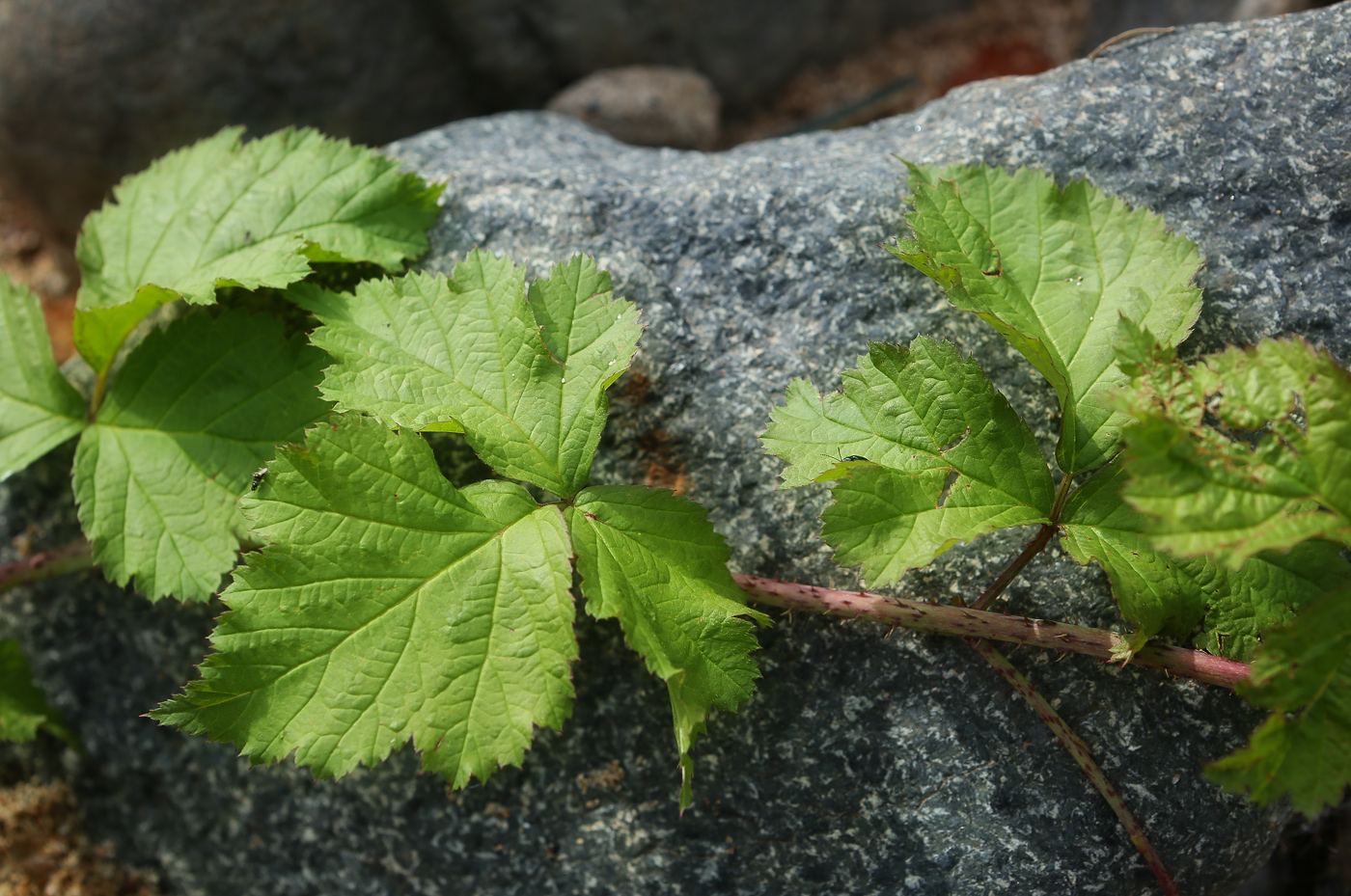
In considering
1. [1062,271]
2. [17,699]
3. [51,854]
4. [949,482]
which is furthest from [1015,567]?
[51,854]

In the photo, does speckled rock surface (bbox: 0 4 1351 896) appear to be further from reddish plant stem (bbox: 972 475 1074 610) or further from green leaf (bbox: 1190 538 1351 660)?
green leaf (bbox: 1190 538 1351 660)

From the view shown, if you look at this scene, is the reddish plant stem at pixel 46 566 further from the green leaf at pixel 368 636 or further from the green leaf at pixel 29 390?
the green leaf at pixel 368 636

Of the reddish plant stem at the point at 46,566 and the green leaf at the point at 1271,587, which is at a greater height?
the green leaf at the point at 1271,587

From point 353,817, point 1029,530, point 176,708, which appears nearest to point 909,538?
point 1029,530

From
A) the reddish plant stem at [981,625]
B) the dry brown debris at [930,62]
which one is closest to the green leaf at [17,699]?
the reddish plant stem at [981,625]

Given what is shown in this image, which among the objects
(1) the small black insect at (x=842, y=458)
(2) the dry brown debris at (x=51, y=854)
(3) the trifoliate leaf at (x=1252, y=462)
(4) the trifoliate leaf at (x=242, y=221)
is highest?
(4) the trifoliate leaf at (x=242, y=221)

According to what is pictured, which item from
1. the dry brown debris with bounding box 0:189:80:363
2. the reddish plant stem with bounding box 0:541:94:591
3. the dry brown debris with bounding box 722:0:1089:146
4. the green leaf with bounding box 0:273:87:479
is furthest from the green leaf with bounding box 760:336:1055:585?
the dry brown debris with bounding box 0:189:80:363

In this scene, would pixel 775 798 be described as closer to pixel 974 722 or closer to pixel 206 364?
pixel 974 722
